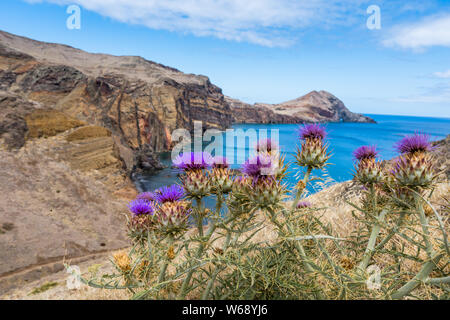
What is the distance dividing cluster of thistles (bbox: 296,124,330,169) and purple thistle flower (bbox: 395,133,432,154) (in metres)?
0.64

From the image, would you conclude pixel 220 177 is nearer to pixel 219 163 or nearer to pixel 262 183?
pixel 219 163

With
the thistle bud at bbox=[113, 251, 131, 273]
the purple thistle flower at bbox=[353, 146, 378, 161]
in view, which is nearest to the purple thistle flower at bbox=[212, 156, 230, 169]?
the thistle bud at bbox=[113, 251, 131, 273]

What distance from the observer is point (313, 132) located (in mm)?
2309

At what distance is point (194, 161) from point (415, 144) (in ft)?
5.78

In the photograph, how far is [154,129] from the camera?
3997cm

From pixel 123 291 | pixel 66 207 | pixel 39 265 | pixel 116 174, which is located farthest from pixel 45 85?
pixel 123 291

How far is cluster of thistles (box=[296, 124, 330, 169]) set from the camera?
Result: 211 centimetres

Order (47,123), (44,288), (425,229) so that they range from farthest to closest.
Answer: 1. (47,123)
2. (44,288)
3. (425,229)

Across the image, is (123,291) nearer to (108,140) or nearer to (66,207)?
(66,207)

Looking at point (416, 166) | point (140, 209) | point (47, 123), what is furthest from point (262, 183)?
point (47, 123)

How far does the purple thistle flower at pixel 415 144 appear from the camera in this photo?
2.16 meters

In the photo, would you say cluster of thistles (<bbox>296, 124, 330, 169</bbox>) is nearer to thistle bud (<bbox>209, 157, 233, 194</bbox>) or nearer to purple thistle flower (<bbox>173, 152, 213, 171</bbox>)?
thistle bud (<bbox>209, 157, 233, 194</bbox>)

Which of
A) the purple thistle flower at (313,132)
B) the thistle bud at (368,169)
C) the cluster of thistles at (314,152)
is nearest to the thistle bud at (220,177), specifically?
the cluster of thistles at (314,152)

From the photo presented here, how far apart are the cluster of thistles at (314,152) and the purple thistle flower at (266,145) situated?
25 centimetres
